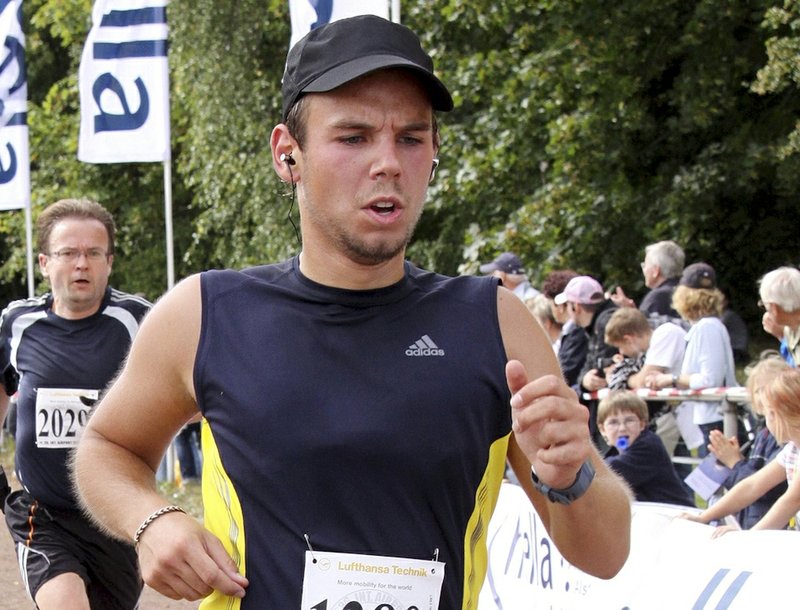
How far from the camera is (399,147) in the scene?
2.41m

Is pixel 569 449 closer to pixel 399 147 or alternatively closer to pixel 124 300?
pixel 399 147

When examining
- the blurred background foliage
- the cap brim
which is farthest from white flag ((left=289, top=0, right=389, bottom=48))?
the blurred background foliage

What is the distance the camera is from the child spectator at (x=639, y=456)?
6.82m

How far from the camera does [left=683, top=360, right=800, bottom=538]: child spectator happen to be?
562 cm

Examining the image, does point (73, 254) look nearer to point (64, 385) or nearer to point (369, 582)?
point (64, 385)

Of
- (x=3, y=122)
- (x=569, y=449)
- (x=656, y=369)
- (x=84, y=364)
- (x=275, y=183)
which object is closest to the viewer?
(x=569, y=449)

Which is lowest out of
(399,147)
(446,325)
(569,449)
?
(569,449)

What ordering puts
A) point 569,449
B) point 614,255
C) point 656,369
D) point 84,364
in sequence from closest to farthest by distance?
point 569,449 < point 84,364 < point 656,369 < point 614,255

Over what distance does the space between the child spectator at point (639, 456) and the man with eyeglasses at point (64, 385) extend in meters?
2.60

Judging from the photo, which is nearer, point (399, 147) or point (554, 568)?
point (399, 147)

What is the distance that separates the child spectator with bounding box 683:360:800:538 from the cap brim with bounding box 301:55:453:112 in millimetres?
3670

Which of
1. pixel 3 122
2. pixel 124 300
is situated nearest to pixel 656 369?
pixel 124 300

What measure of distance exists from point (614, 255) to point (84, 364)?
14.0 m

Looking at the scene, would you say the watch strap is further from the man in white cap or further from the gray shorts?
the man in white cap
